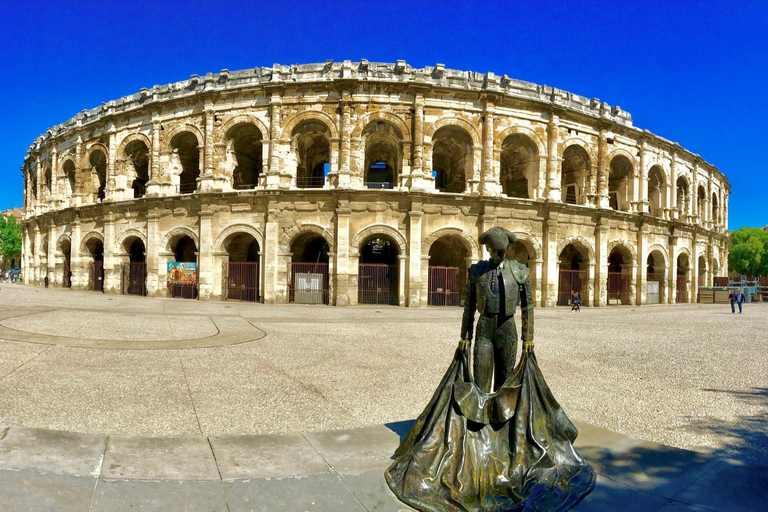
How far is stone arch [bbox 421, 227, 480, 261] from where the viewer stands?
739 inches

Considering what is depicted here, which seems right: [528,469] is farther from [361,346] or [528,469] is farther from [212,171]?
[212,171]

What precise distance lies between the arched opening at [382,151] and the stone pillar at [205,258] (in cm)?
771

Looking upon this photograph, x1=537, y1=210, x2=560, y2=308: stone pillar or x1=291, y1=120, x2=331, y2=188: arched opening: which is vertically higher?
x1=291, y1=120, x2=331, y2=188: arched opening

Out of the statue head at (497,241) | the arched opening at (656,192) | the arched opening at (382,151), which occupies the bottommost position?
the statue head at (497,241)

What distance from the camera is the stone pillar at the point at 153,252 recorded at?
20.6 m

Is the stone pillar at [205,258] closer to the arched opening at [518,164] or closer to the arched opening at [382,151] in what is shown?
the arched opening at [382,151]

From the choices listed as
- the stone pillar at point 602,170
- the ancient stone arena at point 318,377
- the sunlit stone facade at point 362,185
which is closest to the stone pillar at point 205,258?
the sunlit stone facade at point 362,185

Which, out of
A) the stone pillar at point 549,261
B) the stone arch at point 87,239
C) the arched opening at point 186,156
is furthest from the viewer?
the stone arch at point 87,239

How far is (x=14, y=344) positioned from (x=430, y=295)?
14.8 meters

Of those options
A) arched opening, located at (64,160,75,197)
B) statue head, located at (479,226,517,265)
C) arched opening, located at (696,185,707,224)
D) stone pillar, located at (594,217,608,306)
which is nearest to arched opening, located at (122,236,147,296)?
arched opening, located at (64,160,75,197)

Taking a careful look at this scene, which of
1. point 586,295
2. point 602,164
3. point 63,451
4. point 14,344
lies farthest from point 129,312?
point 602,164

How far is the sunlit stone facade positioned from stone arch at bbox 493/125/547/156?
0.08m

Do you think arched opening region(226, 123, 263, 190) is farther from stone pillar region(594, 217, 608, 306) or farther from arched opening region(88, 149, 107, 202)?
stone pillar region(594, 217, 608, 306)

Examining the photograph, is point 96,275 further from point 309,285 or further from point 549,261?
point 549,261
